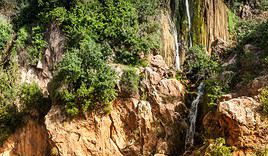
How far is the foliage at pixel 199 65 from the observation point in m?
14.2

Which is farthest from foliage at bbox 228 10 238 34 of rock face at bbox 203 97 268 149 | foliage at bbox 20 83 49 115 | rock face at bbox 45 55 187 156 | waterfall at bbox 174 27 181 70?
foliage at bbox 20 83 49 115

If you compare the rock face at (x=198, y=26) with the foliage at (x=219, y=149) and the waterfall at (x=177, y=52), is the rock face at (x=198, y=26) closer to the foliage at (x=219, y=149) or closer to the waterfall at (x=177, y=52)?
the waterfall at (x=177, y=52)

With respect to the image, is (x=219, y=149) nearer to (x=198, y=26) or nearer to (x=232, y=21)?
(x=198, y=26)

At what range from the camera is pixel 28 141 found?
15047mm

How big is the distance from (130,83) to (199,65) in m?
3.05

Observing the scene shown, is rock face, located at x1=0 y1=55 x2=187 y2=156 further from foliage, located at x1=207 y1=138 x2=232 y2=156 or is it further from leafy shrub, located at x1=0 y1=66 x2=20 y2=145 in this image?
foliage, located at x1=207 y1=138 x2=232 y2=156

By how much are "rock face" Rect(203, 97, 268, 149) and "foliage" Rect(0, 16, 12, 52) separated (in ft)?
35.5

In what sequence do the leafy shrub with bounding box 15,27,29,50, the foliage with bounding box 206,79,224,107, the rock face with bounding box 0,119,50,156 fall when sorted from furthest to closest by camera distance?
the leafy shrub with bounding box 15,27,29,50 → the rock face with bounding box 0,119,50,156 → the foliage with bounding box 206,79,224,107

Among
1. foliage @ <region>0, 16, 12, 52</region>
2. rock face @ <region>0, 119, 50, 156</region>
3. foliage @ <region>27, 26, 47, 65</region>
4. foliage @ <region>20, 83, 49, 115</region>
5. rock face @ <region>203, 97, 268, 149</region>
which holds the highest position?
foliage @ <region>0, 16, 12, 52</region>

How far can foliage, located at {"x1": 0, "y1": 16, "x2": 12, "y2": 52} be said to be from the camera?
1692 cm

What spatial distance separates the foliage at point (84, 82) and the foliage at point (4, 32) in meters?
4.31

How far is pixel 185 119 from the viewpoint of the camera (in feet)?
43.2

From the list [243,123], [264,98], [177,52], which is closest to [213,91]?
[264,98]

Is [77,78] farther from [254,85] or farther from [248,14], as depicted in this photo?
[248,14]
